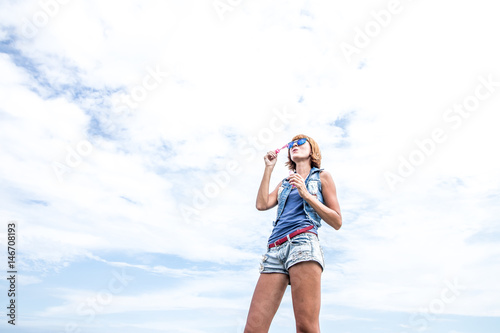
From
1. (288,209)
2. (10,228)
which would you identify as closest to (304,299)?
(288,209)

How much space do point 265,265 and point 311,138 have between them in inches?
77.9

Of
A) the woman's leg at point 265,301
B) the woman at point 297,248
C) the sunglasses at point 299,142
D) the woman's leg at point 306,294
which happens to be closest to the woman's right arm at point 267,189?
the woman at point 297,248

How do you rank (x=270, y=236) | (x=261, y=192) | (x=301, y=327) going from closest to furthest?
(x=301, y=327)
(x=270, y=236)
(x=261, y=192)

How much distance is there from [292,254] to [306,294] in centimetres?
49

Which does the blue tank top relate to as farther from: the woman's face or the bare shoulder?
the woman's face

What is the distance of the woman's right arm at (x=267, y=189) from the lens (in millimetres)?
5906

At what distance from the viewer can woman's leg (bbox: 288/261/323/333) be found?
4738 mm

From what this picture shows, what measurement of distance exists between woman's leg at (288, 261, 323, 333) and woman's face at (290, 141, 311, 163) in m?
1.61

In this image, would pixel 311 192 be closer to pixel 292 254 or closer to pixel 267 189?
pixel 267 189

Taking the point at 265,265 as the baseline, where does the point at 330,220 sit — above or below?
above

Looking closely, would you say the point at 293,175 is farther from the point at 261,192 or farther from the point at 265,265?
the point at 265,265

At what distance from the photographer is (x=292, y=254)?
5027mm

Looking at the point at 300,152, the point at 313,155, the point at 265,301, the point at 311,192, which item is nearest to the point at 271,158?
the point at 300,152

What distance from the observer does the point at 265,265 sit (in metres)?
5.28
